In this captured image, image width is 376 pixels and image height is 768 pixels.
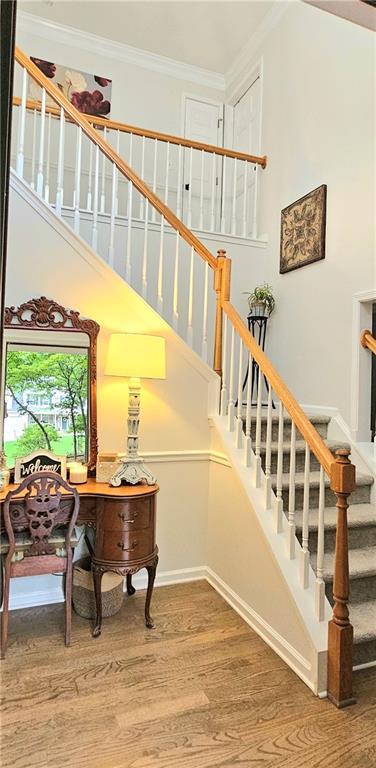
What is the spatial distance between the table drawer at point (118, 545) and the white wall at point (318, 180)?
6.11ft

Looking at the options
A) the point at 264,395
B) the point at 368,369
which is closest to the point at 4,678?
the point at 368,369

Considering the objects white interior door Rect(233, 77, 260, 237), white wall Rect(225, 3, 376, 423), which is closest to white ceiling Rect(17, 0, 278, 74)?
white wall Rect(225, 3, 376, 423)

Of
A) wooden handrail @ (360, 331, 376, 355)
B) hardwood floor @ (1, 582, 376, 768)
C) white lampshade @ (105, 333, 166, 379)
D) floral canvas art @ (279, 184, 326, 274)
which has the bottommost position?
hardwood floor @ (1, 582, 376, 768)

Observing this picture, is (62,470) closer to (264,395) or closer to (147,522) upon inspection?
(147,522)

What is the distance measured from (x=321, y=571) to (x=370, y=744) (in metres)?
0.65

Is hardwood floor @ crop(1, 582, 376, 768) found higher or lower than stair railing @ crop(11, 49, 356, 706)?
lower

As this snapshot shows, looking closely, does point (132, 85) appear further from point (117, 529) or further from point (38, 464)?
point (117, 529)

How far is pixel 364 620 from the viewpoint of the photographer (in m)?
2.16

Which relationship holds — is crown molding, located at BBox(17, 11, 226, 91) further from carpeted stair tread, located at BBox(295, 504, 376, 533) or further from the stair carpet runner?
carpeted stair tread, located at BBox(295, 504, 376, 533)

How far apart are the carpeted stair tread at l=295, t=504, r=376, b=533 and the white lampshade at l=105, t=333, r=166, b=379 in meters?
1.22

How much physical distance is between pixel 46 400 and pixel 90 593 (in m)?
1.21

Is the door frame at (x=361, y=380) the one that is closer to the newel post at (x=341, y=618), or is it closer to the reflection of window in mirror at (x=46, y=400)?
the newel post at (x=341, y=618)

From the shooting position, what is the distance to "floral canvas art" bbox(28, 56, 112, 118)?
4773 millimetres

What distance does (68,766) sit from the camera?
5.07 ft
